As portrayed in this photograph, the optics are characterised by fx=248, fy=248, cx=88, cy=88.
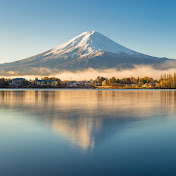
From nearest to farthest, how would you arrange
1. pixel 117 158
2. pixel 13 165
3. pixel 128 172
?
1. pixel 128 172
2. pixel 13 165
3. pixel 117 158

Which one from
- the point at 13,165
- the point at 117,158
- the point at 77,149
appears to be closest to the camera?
the point at 13,165

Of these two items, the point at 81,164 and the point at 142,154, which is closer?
the point at 81,164

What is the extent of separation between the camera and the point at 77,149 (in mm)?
8086

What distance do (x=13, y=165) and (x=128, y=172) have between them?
303cm

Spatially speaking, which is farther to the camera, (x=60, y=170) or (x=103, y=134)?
(x=103, y=134)

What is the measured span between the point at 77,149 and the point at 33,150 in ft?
4.71

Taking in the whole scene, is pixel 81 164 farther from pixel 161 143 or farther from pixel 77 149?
pixel 161 143

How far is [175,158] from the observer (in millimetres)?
7297

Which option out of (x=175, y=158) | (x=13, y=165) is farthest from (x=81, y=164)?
(x=175, y=158)

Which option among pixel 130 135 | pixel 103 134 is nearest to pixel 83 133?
pixel 103 134

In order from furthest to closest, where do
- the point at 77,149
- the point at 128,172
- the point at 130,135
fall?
1. the point at 130,135
2. the point at 77,149
3. the point at 128,172

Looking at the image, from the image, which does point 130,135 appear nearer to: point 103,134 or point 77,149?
point 103,134

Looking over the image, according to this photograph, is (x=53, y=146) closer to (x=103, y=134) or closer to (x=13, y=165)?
(x=13, y=165)

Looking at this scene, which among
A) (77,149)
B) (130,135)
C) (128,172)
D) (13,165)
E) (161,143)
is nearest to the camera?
(128,172)
